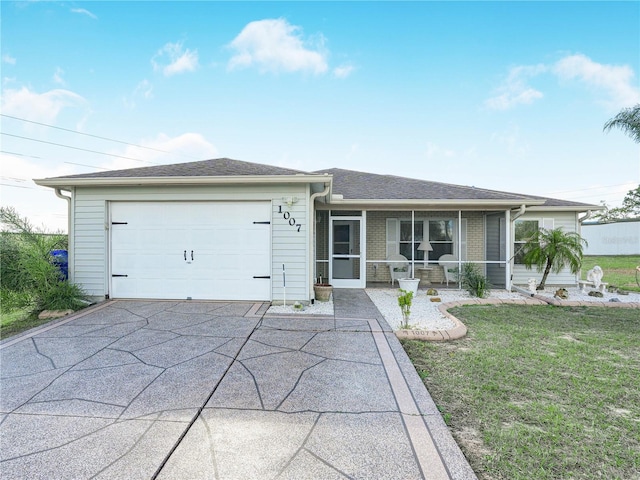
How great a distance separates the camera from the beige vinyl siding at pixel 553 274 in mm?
10258

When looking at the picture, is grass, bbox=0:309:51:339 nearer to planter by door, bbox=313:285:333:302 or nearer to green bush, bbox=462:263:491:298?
planter by door, bbox=313:285:333:302

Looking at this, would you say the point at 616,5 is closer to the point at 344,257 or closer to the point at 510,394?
the point at 344,257

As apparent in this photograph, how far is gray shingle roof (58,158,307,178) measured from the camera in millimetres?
6747

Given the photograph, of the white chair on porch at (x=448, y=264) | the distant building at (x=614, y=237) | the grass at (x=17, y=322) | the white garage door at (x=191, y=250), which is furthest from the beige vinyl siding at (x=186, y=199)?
the distant building at (x=614, y=237)

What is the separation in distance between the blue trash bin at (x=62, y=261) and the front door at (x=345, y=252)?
6.58 meters

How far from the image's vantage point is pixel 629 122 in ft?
31.0

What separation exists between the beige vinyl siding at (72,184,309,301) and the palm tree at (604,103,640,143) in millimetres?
10476

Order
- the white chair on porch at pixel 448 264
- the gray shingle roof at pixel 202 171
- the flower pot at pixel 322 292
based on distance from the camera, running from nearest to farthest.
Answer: the gray shingle roof at pixel 202 171 → the flower pot at pixel 322 292 → the white chair on porch at pixel 448 264

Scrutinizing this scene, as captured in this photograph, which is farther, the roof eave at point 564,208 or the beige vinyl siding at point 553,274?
the beige vinyl siding at point 553,274

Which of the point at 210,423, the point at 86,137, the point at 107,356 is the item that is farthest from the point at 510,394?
the point at 86,137

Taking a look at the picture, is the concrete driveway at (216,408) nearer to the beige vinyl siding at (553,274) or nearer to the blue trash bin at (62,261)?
the blue trash bin at (62,261)

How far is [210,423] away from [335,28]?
446 inches

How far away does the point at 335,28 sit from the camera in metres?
9.98

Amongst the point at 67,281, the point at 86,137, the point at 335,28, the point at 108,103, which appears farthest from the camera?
the point at 86,137
